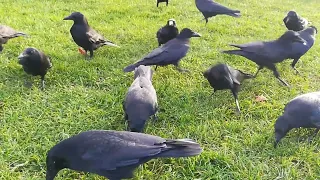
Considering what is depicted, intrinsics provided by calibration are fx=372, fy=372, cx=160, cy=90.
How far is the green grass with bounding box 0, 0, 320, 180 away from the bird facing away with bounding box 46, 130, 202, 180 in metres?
0.32

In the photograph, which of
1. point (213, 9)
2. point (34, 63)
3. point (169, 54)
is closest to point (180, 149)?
point (169, 54)

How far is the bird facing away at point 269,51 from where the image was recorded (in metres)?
4.94

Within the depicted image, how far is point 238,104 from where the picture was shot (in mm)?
4305

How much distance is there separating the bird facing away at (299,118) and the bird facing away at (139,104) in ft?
4.04

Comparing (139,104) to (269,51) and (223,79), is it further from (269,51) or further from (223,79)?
(269,51)

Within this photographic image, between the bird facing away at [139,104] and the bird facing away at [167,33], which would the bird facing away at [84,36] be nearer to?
the bird facing away at [167,33]

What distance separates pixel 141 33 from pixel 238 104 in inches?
114

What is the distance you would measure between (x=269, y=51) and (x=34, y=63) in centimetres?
303

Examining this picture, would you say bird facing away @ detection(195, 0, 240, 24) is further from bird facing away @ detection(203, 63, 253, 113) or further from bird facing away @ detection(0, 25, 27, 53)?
bird facing away @ detection(0, 25, 27, 53)

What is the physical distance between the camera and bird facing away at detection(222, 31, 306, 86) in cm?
494

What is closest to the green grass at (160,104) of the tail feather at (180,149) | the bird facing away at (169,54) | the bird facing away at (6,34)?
the bird facing away at (6,34)

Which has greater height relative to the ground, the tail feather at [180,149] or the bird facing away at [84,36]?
the bird facing away at [84,36]

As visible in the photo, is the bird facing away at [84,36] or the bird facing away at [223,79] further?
the bird facing away at [84,36]

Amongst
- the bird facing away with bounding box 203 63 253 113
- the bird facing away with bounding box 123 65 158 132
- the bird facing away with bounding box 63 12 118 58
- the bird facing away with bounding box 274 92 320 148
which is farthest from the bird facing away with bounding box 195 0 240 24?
the bird facing away with bounding box 274 92 320 148
